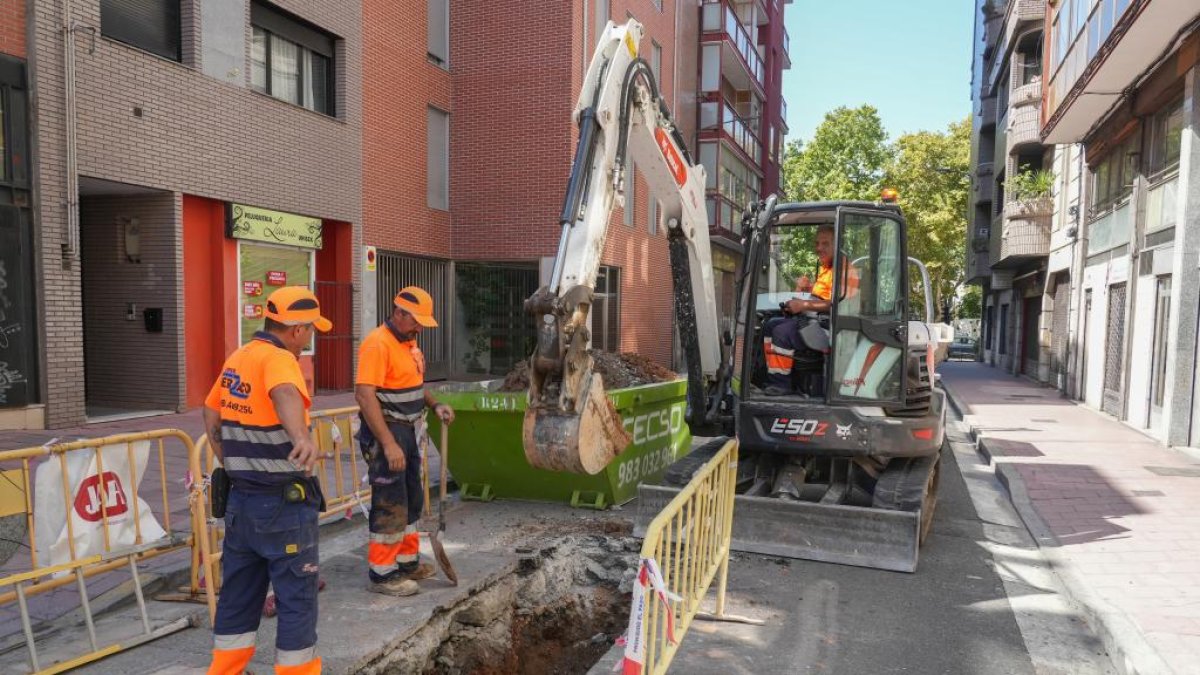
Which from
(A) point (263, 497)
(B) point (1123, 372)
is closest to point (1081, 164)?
(B) point (1123, 372)

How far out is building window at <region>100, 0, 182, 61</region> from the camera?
1015 cm

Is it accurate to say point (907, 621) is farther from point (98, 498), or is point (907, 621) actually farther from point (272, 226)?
point (272, 226)

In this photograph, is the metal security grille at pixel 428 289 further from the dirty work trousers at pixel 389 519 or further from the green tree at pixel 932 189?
the green tree at pixel 932 189

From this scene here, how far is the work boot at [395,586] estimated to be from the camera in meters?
4.61

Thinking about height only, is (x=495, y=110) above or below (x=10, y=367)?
above

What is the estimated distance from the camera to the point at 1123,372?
13.1 meters

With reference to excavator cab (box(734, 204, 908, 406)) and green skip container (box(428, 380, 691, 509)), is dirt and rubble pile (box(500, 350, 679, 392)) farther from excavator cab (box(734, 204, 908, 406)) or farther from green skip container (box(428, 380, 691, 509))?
excavator cab (box(734, 204, 908, 406))

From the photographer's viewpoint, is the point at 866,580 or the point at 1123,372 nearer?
the point at 866,580

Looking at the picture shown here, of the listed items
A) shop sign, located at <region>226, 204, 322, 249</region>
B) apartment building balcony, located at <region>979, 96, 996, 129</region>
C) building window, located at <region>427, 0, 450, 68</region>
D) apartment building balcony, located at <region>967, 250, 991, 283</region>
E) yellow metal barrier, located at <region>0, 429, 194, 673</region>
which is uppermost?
apartment building balcony, located at <region>979, 96, 996, 129</region>

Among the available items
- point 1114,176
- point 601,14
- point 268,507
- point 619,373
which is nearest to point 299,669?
point 268,507

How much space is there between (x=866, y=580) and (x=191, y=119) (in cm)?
1050

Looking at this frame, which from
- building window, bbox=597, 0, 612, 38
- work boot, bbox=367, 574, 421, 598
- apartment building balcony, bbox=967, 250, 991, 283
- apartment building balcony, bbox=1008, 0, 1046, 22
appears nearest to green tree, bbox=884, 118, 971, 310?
apartment building balcony, bbox=967, 250, 991, 283

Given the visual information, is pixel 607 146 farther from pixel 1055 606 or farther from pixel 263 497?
pixel 1055 606

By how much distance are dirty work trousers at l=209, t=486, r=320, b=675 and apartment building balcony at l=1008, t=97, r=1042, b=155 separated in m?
23.1
